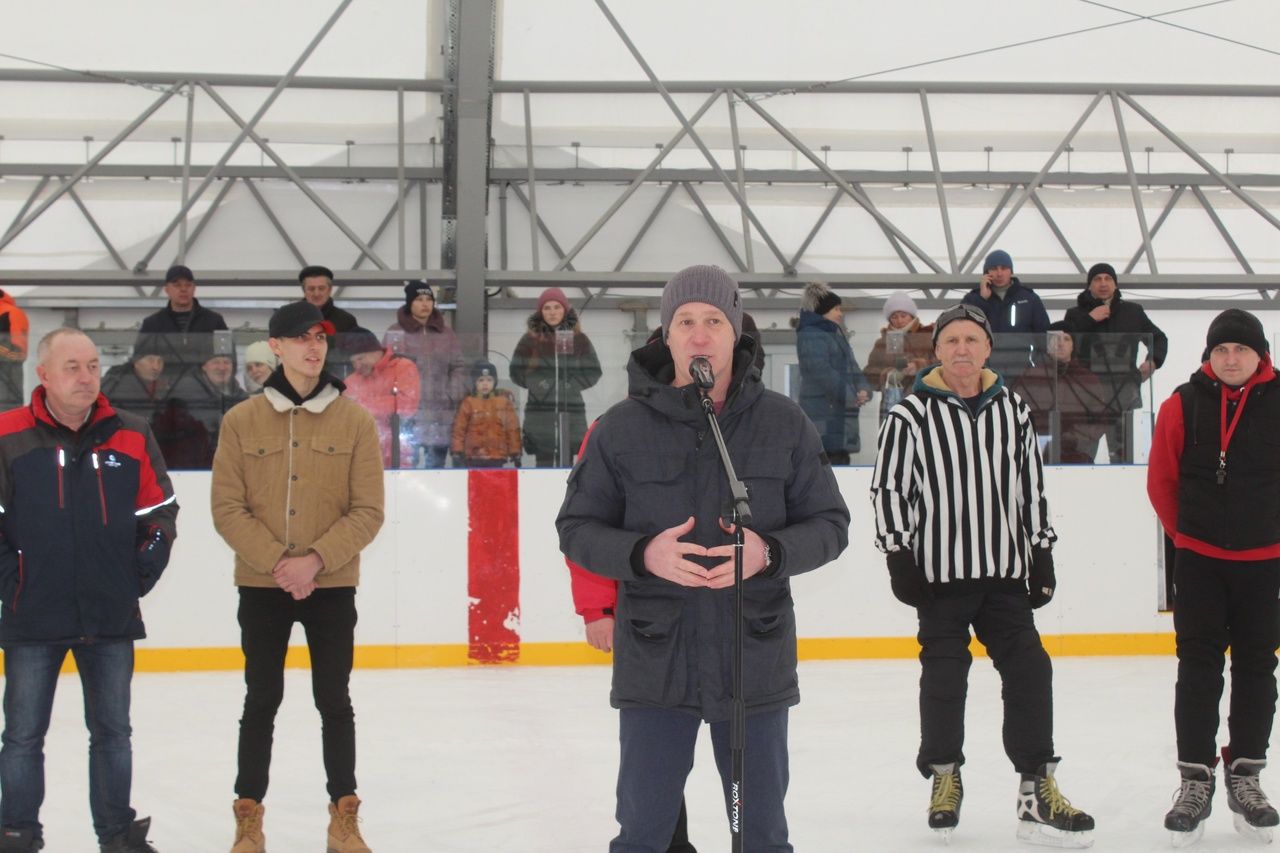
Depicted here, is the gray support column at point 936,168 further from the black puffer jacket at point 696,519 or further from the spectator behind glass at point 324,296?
the black puffer jacket at point 696,519

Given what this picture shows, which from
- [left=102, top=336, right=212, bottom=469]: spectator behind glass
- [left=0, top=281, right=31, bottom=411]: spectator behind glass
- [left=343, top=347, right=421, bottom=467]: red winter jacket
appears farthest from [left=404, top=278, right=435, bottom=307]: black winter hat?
[left=0, top=281, right=31, bottom=411]: spectator behind glass

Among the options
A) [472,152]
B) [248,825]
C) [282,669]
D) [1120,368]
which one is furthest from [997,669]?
[472,152]

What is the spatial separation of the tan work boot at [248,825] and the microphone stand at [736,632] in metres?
1.61

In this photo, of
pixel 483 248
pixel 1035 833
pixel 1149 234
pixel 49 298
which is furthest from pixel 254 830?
pixel 1149 234

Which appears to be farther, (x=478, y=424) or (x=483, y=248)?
(x=483, y=248)

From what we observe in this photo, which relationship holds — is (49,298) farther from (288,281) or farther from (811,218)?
(811,218)

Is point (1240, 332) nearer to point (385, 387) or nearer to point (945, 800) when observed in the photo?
point (945, 800)

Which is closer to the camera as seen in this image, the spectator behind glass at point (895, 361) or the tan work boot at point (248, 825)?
the tan work boot at point (248, 825)

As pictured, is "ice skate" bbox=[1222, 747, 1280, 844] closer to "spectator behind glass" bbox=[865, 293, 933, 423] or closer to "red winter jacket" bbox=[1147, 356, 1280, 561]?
"red winter jacket" bbox=[1147, 356, 1280, 561]

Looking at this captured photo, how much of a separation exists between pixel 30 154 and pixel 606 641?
9432 mm

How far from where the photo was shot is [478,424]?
282 inches

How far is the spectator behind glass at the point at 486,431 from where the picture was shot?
23.4ft

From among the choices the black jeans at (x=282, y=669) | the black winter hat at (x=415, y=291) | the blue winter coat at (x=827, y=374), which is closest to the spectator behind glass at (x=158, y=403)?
the black winter hat at (x=415, y=291)

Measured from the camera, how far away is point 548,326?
7352 mm
